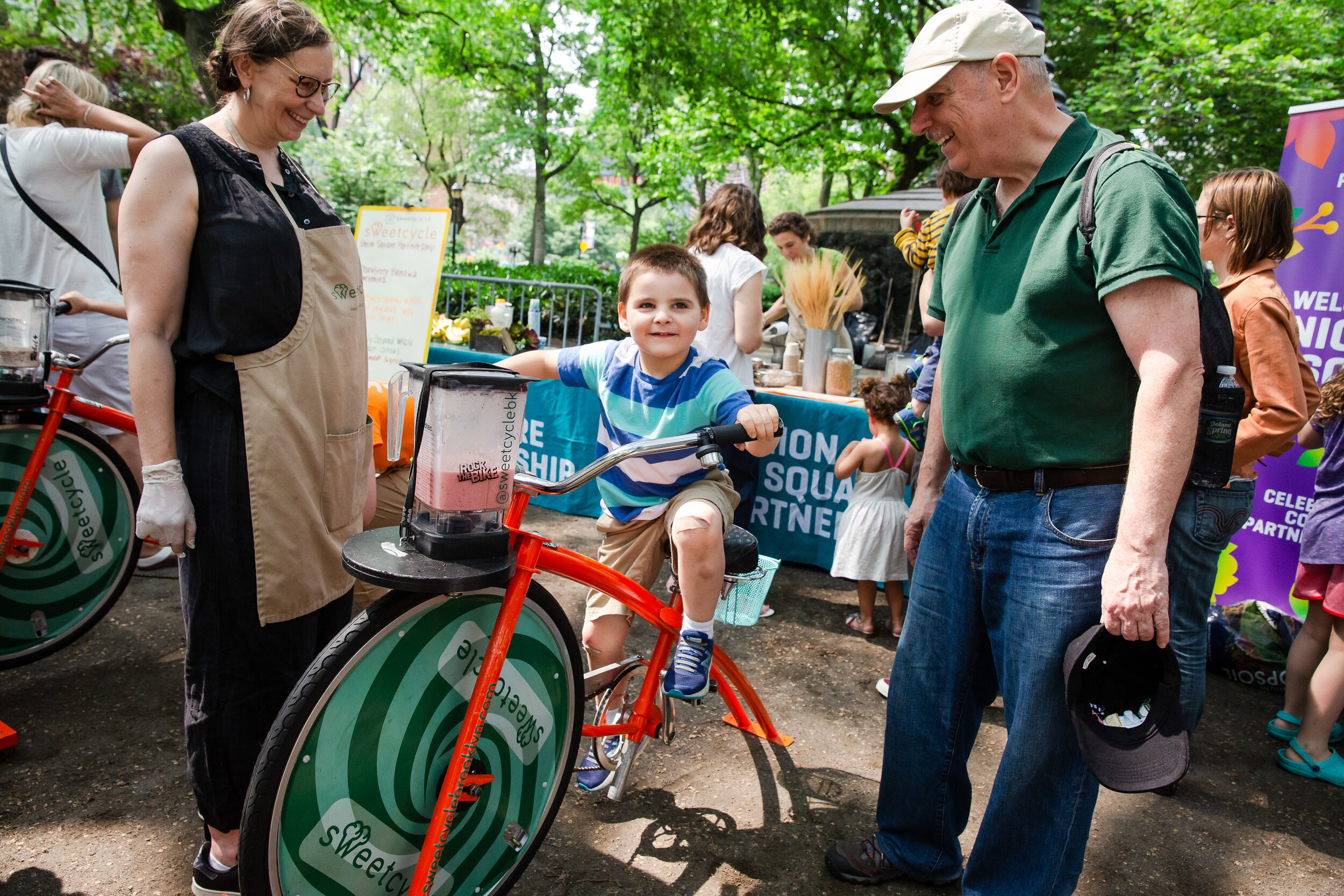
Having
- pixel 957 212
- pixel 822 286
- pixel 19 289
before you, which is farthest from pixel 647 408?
pixel 822 286

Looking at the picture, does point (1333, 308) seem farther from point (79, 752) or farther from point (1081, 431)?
point (79, 752)

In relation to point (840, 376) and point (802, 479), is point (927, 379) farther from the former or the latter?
point (802, 479)

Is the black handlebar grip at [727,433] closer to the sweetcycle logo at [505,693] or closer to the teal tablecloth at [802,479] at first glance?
the sweetcycle logo at [505,693]

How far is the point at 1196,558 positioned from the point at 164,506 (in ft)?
8.45

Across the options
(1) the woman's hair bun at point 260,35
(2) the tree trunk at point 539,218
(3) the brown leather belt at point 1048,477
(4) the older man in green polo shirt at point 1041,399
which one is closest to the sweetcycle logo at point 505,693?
(4) the older man in green polo shirt at point 1041,399

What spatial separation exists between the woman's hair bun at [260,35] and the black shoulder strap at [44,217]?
212 cm

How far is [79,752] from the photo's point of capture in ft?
8.66

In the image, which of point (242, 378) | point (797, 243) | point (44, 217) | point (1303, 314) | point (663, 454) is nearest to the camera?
point (242, 378)

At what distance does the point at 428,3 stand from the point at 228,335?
15755 mm

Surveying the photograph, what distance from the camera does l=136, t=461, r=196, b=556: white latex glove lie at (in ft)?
5.65

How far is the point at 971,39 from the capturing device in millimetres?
1648

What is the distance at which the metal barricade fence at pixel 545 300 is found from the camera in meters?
7.04

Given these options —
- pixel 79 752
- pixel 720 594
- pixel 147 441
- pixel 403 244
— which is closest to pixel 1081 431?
pixel 720 594

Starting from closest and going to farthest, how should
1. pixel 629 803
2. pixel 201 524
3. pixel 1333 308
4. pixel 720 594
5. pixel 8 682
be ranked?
pixel 201 524, pixel 720 594, pixel 629 803, pixel 8 682, pixel 1333 308
